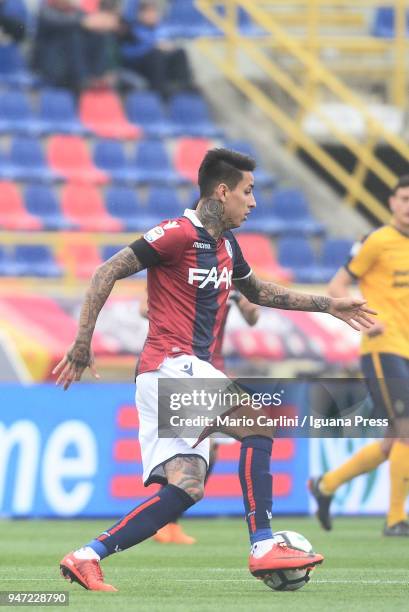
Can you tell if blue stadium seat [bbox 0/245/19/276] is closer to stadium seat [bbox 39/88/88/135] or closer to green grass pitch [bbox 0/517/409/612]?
stadium seat [bbox 39/88/88/135]

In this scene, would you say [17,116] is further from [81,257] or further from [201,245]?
[201,245]

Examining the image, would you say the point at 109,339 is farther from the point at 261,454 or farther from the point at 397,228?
the point at 261,454

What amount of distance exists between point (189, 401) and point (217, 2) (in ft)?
50.8

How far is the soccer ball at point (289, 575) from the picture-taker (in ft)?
20.7

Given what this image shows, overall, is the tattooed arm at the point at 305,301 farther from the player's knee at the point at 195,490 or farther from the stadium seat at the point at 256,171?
the stadium seat at the point at 256,171

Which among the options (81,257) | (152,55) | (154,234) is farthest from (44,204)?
(154,234)

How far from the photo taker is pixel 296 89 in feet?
63.6

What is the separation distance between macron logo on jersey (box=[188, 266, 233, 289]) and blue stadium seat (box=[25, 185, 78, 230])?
428 inches

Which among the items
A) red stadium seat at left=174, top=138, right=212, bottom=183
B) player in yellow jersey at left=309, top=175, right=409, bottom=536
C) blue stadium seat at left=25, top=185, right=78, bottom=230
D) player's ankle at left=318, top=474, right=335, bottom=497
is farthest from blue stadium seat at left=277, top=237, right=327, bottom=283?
player in yellow jersey at left=309, top=175, right=409, bottom=536

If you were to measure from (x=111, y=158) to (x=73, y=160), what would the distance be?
553 millimetres

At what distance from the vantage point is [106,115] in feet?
63.9

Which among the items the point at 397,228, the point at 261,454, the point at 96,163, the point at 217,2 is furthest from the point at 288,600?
the point at 217,2

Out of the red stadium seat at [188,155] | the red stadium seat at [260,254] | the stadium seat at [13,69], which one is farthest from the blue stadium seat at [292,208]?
the stadium seat at [13,69]

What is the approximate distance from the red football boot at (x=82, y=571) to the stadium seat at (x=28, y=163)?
38.8 ft
